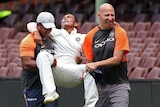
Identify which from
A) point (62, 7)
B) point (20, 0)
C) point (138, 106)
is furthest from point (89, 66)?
point (20, 0)

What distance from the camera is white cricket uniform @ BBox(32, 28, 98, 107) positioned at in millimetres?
8672

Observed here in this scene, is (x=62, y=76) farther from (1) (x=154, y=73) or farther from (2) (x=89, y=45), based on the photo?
(1) (x=154, y=73)

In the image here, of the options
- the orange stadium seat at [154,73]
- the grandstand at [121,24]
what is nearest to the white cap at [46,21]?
the grandstand at [121,24]

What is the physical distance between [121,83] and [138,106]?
7.56ft

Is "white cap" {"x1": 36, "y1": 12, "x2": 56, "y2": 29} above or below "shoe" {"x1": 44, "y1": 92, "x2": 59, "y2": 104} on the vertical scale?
above

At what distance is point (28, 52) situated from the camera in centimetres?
912

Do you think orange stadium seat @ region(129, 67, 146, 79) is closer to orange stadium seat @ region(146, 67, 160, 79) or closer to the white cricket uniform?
Answer: orange stadium seat @ region(146, 67, 160, 79)

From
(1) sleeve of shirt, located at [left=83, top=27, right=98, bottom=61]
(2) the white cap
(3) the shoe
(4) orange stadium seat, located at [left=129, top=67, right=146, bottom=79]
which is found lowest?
(4) orange stadium seat, located at [left=129, top=67, right=146, bottom=79]

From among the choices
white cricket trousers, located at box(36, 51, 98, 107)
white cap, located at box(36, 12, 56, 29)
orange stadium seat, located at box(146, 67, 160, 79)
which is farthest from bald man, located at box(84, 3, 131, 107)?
orange stadium seat, located at box(146, 67, 160, 79)

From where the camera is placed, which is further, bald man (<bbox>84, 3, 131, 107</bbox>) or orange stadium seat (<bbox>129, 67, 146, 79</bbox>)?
orange stadium seat (<bbox>129, 67, 146, 79</bbox>)

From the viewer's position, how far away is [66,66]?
9164 mm

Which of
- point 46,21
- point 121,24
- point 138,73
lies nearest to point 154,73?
point 138,73

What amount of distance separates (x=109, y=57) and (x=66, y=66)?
0.56 metres

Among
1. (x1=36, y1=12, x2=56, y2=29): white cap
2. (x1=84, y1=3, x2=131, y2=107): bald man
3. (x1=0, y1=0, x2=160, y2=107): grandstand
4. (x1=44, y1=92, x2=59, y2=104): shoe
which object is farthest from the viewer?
(x1=0, y1=0, x2=160, y2=107): grandstand
